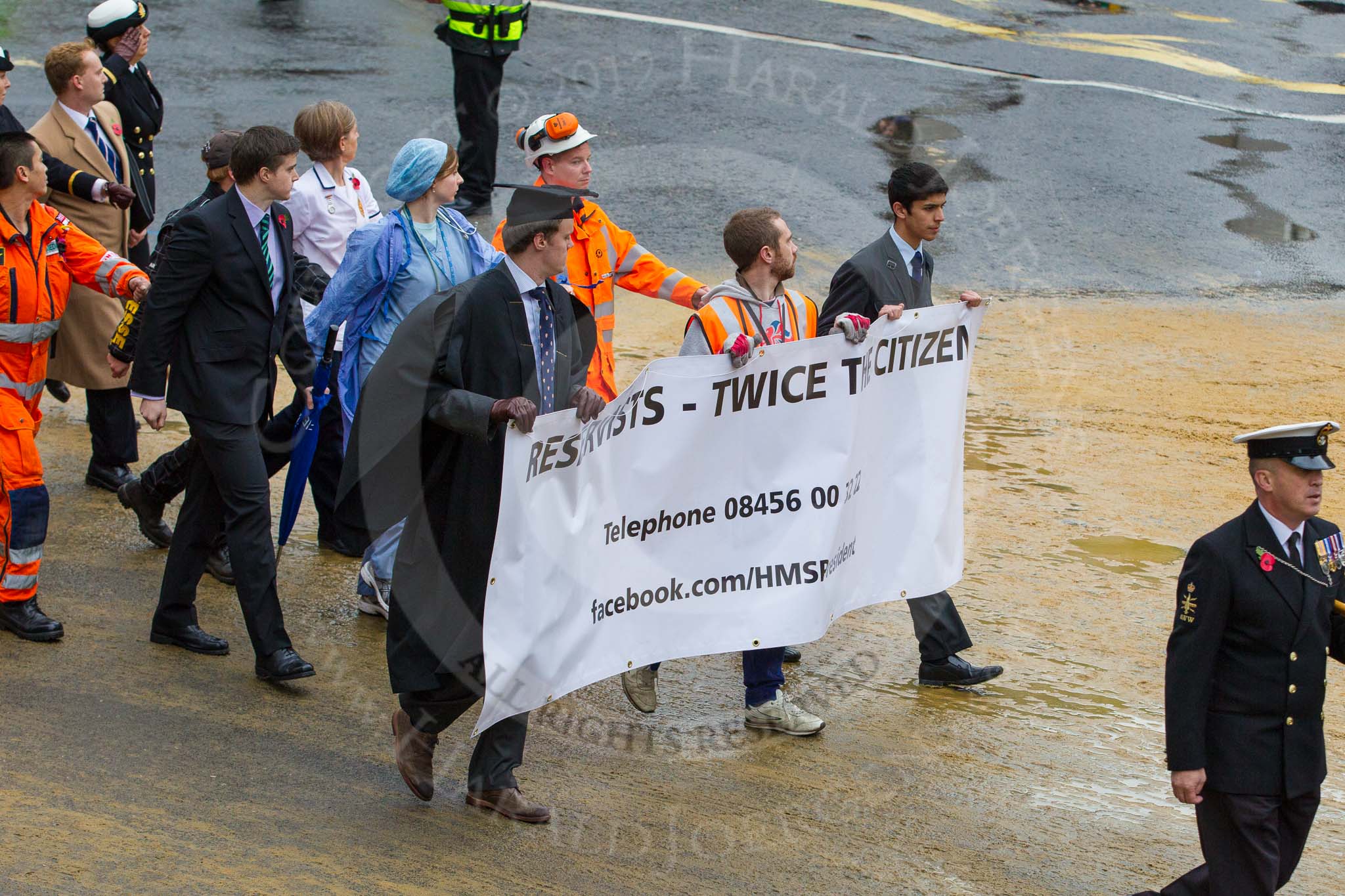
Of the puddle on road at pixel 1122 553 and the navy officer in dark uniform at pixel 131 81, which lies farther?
the navy officer in dark uniform at pixel 131 81

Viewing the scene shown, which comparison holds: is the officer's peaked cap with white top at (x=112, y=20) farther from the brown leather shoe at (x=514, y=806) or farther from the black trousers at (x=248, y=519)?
the brown leather shoe at (x=514, y=806)

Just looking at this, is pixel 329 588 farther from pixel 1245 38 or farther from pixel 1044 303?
pixel 1245 38

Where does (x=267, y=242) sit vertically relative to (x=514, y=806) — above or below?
above

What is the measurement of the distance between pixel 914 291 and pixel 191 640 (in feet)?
10.6

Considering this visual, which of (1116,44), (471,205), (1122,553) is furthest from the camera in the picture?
(1116,44)

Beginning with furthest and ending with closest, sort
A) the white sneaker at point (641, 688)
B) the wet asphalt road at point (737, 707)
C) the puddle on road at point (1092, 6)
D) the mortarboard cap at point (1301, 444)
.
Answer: the puddle on road at point (1092, 6) < the white sneaker at point (641, 688) < the wet asphalt road at point (737, 707) < the mortarboard cap at point (1301, 444)

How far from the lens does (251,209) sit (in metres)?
5.70

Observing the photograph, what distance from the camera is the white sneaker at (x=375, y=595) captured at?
636 cm

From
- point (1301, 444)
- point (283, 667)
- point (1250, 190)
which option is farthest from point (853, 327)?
point (1250, 190)

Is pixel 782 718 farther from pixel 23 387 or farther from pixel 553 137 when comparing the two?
pixel 23 387

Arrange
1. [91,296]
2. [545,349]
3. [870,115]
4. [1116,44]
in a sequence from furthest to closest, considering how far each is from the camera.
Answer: [1116,44]
[870,115]
[91,296]
[545,349]

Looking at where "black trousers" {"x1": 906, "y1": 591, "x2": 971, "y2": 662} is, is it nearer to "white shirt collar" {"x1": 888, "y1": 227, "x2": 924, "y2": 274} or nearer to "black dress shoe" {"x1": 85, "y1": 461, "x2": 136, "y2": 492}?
"white shirt collar" {"x1": 888, "y1": 227, "x2": 924, "y2": 274}

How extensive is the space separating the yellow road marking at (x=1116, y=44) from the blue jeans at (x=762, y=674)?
1329 centimetres

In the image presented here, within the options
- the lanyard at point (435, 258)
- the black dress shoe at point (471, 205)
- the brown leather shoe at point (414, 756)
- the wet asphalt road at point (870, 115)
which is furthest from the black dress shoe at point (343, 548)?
the black dress shoe at point (471, 205)
